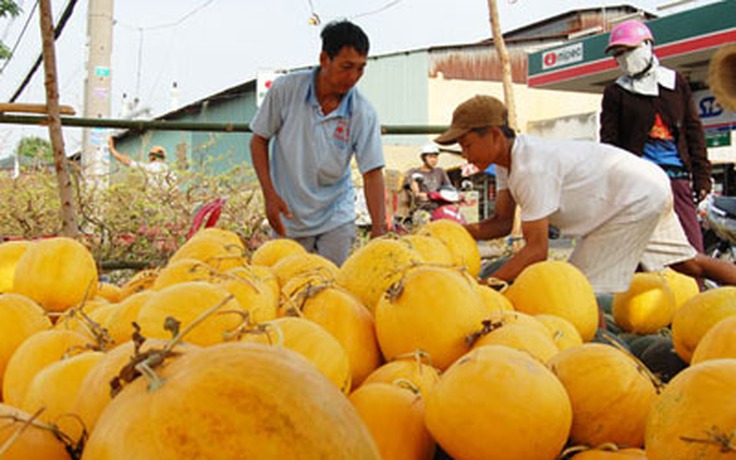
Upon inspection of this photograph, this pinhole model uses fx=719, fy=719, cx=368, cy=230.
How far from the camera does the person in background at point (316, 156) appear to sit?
3.80 meters

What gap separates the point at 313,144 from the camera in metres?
3.81

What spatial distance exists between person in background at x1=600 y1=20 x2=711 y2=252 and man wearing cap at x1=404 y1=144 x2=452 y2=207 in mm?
3966

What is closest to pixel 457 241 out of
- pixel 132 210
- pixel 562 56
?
pixel 132 210

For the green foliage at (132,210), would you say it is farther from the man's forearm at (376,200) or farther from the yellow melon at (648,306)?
the yellow melon at (648,306)

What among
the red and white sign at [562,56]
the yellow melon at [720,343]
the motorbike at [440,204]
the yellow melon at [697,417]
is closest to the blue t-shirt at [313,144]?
the yellow melon at [720,343]

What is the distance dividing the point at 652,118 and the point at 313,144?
2.30 metres

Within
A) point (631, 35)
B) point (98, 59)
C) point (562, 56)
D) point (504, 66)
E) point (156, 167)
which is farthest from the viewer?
point (562, 56)

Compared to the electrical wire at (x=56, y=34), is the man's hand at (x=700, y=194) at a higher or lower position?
lower

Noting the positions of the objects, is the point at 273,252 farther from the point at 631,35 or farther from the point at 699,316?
the point at 631,35

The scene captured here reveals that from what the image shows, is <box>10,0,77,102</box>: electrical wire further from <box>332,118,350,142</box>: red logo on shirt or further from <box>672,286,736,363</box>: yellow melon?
<box>672,286,736,363</box>: yellow melon

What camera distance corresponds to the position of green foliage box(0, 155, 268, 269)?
470 cm

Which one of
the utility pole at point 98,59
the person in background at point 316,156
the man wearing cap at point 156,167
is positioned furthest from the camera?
the utility pole at point 98,59

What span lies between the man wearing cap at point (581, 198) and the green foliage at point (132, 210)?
1700 mm

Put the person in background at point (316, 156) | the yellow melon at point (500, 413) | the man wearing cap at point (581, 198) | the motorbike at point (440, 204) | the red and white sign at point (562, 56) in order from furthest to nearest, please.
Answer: the red and white sign at point (562, 56) < the motorbike at point (440, 204) < the person in background at point (316, 156) < the man wearing cap at point (581, 198) < the yellow melon at point (500, 413)
